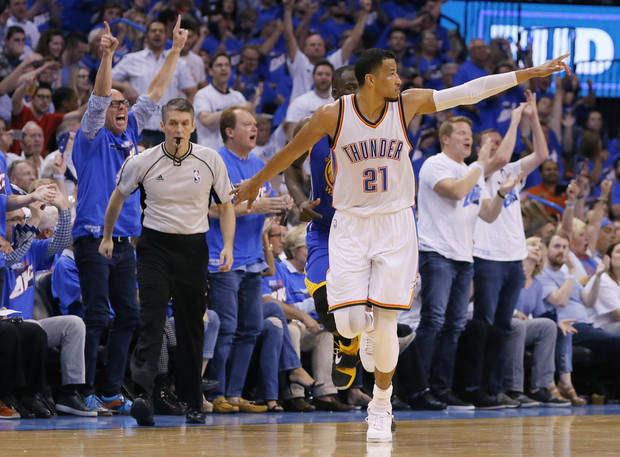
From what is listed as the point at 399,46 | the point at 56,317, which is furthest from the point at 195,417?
the point at 399,46

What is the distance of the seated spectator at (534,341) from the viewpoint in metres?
9.94

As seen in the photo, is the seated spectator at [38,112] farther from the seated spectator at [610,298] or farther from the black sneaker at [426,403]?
the seated spectator at [610,298]

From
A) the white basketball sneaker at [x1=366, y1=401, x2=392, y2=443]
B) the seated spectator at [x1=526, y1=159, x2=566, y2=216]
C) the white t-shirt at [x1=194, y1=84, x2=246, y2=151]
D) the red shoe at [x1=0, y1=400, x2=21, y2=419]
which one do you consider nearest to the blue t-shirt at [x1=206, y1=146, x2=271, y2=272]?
the red shoe at [x1=0, y1=400, x2=21, y2=419]

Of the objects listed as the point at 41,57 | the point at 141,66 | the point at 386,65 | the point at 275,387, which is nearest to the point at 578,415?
the point at 275,387

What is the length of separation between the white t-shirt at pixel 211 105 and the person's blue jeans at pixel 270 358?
2992mm

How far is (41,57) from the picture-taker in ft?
38.1

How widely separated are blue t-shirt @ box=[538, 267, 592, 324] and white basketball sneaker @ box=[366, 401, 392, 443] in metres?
5.26

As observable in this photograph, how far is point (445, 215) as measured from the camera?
897 cm

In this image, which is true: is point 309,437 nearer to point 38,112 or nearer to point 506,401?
point 506,401

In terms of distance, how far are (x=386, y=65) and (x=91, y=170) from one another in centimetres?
290

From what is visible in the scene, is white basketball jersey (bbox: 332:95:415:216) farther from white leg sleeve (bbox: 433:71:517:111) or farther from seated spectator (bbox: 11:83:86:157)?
seated spectator (bbox: 11:83:86:157)

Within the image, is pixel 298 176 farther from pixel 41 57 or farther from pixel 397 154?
pixel 41 57

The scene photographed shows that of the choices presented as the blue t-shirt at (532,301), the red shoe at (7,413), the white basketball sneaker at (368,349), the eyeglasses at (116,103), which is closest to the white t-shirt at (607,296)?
the blue t-shirt at (532,301)

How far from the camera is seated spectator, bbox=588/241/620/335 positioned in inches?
432
